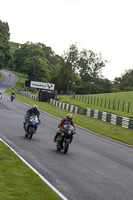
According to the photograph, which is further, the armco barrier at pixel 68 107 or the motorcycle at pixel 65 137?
the armco barrier at pixel 68 107

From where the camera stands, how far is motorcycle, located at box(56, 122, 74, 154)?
13047mm

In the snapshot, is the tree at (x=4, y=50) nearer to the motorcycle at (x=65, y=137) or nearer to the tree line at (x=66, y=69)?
the tree line at (x=66, y=69)

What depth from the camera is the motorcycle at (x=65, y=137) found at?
13047 mm

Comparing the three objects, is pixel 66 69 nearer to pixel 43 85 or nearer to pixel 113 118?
pixel 43 85

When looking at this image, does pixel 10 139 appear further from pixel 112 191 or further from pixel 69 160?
pixel 112 191

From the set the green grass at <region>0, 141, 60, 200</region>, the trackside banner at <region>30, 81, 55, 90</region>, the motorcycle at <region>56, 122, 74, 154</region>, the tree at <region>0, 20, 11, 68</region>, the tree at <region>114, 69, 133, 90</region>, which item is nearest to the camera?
the green grass at <region>0, 141, 60, 200</region>

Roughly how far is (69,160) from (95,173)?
1943 millimetres

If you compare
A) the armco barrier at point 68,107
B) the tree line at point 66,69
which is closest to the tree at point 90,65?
the tree line at point 66,69

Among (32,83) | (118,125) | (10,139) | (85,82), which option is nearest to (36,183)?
(10,139)

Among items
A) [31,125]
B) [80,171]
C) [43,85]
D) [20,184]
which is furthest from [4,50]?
[20,184]

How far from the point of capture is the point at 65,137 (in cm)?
1314

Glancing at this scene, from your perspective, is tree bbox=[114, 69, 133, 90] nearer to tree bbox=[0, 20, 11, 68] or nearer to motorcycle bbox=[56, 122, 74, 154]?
tree bbox=[0, 20, 11, 68]

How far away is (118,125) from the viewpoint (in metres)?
32.3

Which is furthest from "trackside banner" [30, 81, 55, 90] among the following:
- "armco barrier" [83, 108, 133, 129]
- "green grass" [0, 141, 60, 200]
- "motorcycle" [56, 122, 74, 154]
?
"green grass" [0, 141, 60, 200]
